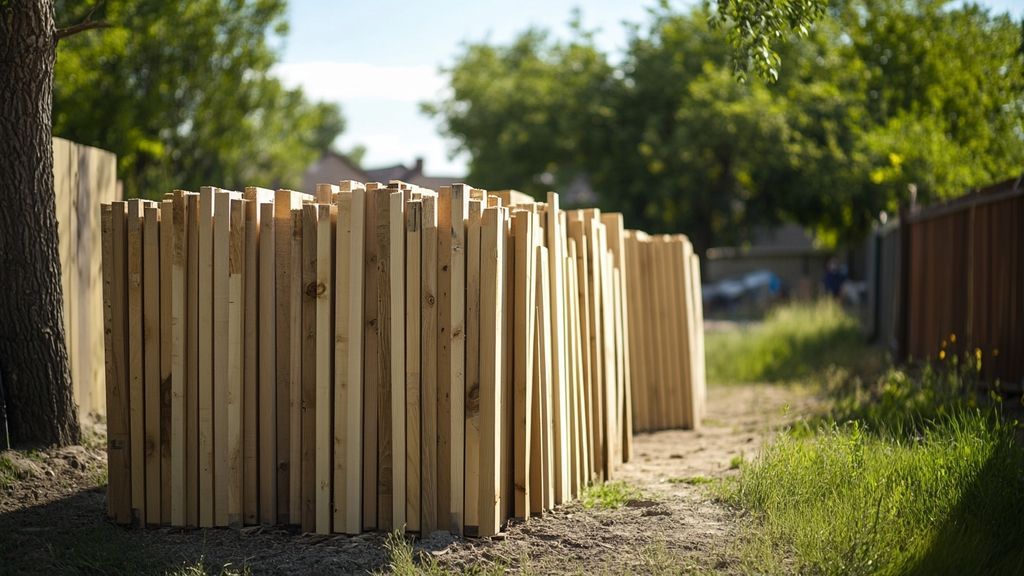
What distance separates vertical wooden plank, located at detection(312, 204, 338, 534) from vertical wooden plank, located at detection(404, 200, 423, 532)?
412mm

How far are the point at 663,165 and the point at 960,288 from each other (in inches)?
744

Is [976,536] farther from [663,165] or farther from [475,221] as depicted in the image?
[663,165]

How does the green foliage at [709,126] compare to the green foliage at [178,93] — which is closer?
the green foliage at [178,93]

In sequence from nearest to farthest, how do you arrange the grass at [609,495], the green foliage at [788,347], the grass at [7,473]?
the grass at [7,473]
the grass at [609,495]
the green foliage at [788,347]

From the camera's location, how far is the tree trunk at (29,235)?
6195 mm

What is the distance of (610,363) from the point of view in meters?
7.16

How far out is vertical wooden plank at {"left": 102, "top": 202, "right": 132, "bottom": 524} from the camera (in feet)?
18.6

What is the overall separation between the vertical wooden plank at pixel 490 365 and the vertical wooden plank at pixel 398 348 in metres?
0.38

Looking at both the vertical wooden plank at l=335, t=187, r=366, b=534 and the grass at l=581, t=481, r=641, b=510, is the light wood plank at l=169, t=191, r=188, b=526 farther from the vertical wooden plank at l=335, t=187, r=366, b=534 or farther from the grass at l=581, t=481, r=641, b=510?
the grass at l=581, t=481, r=641, b=510

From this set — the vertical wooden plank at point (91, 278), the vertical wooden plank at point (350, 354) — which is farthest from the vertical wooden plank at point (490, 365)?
the vertical wooden plank at point (91, 278)

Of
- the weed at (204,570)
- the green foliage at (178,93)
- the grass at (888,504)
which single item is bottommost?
the weed at (204,570)

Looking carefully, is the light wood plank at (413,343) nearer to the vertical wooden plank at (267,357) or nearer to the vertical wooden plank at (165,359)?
the vertical wooden plank at (267,357)

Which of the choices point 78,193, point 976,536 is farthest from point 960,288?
point 78,193

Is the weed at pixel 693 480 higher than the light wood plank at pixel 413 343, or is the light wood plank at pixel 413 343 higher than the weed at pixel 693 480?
the light wood plank at pixel 413 343
